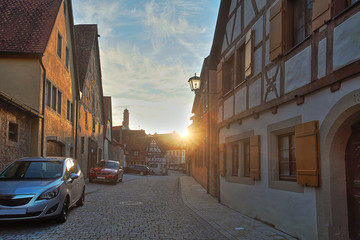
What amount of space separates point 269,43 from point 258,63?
0.92 meters

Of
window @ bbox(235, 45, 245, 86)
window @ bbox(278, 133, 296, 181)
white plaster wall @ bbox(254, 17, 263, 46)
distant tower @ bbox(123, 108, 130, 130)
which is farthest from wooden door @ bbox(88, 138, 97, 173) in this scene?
distant tower @ bbox(123, 108, 130, 130)

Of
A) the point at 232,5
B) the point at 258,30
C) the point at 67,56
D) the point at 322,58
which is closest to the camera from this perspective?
the point at 322,58

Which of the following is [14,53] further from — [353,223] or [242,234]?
[353,223]

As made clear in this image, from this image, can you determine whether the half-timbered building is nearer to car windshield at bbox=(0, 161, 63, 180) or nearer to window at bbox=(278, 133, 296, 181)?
window at bbox=(278, 133, 296, 181)

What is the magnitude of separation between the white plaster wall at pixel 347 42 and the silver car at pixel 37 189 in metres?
6.19

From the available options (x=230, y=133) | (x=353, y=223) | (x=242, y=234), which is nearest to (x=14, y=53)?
(x=230, y=133)

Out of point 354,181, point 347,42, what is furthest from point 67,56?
point 354,181

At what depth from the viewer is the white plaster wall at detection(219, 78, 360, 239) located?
615 cm

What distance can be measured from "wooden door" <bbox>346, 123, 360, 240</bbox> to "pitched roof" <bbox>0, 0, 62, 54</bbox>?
12192 millimetres

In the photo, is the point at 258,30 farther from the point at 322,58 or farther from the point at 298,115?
the point at 322,58

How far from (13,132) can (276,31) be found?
964cm

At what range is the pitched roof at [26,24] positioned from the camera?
47.1ft

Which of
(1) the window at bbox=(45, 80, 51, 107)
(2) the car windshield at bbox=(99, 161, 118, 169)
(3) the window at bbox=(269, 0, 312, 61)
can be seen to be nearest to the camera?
(3) the window at bbox=(269, 0, 312, 61)

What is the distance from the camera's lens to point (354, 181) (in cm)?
569
